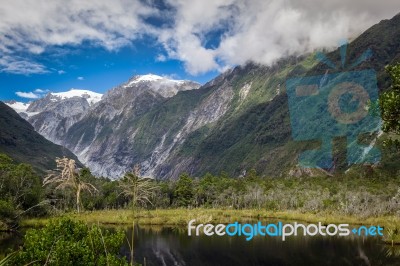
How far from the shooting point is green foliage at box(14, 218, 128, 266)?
24.7m

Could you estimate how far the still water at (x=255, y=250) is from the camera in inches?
2477

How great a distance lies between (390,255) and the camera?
216 ft

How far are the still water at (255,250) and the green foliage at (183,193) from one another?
272 feet

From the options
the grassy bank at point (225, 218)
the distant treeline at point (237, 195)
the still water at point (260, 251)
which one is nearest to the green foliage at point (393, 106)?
the still water at point (260, 251)

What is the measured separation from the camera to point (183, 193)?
178 meters

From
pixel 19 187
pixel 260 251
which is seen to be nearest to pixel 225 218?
pixel 260 251

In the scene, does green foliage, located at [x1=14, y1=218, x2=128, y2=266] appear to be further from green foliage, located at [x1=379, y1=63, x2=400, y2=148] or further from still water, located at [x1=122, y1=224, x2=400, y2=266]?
still water, located at [x1=122, y1=224, x2=400, y2=266]

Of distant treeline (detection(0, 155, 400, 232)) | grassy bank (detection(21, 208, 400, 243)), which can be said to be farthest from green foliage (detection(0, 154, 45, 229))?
grassy bank (detection(21, 208, 400, 243))

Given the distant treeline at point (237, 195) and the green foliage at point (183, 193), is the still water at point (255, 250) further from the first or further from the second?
the green foliage at point (183, 193)

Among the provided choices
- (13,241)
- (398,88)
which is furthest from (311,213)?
(398,88)

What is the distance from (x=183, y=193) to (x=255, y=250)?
352ft

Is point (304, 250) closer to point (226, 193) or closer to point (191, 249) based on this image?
point (191, 249)

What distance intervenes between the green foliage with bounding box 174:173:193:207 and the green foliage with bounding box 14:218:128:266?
147346 millimetres

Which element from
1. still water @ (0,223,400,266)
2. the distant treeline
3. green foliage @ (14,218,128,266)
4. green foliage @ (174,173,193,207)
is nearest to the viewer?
green foliage @ (14,218,128,266)
